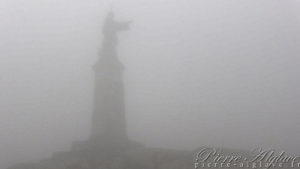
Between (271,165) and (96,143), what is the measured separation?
0.82 m

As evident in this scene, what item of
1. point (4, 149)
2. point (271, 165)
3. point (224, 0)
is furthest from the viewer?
point (224, 0)

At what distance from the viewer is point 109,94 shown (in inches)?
67.7

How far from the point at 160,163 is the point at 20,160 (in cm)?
67

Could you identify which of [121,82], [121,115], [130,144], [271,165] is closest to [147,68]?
[121,82]

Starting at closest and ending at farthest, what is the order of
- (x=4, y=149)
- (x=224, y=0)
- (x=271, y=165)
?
(x=271, y=165) → (x=4, y=149) → (x=224, y=0)

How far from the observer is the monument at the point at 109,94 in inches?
64.9

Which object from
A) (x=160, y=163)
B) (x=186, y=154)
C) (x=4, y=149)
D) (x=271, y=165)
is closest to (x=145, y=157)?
(x=160, y=163)

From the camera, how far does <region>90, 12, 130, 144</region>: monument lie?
5.41 feet

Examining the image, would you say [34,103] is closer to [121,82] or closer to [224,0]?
[121,82]

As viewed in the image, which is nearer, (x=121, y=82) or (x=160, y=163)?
(x=160, y=163)

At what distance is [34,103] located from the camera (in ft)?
5.55

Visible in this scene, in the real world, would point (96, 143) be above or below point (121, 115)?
below

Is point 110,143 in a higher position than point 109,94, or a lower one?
lower

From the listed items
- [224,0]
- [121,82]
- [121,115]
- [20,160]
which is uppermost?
[224,0]
